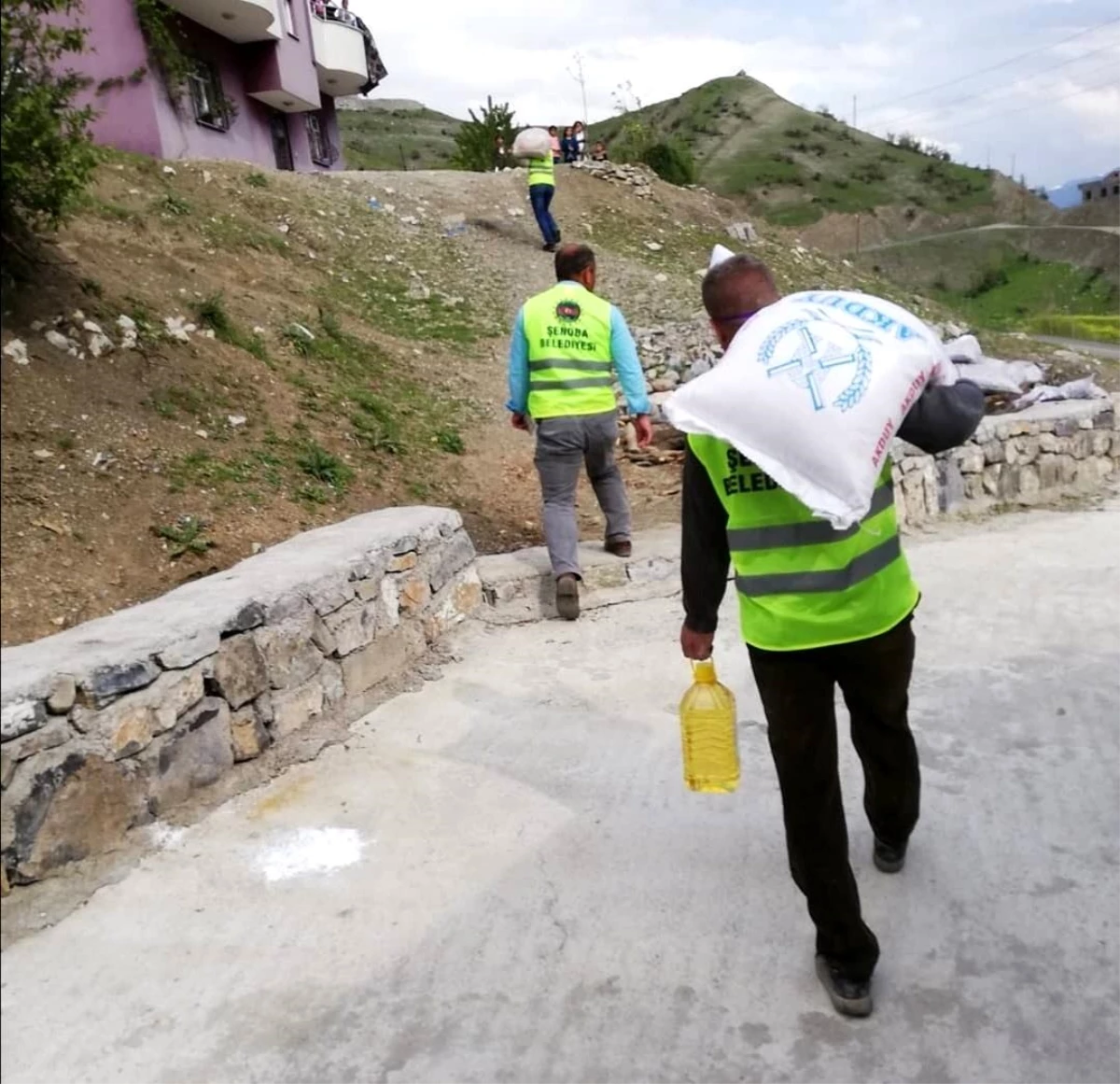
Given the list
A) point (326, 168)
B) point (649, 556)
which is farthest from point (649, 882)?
point (326, 168)

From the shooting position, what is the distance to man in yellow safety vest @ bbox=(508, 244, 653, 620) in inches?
188

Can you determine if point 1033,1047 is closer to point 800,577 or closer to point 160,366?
point 800,577

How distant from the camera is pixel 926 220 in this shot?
54.4 meters

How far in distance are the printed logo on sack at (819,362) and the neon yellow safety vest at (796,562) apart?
0.84 feet

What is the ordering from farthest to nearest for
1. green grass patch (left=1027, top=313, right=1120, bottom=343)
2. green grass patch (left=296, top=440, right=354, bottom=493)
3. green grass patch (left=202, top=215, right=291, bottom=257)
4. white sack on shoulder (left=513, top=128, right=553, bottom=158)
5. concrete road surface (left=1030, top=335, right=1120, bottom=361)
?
green grass patch (left=1027, top=313, right=1120, bottom=343) < concrete road surface (left=1030, top=335, right=1120, bottom=361) < white sack on shoulder (left=513, top=128, right=553, bottom=158) < green grass patch (left=202, top=215, right=291, bottom=257) < green grass patch (left=296, top=440, right=354, bottom=493)

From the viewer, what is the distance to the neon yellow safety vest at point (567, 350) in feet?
15.6

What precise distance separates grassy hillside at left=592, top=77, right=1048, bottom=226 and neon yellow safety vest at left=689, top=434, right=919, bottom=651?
50991 millimetres

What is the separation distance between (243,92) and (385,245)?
7852 millimetres

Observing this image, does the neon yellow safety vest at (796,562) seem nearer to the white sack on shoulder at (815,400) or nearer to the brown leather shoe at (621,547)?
the white sack on shoulder at (815,400)

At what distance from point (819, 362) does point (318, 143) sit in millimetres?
21945

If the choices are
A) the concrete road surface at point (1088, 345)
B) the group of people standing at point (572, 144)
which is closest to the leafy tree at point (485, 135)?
the group of people standing at point (572, 144)

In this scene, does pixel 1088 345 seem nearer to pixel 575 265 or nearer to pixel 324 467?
pixel 575 265

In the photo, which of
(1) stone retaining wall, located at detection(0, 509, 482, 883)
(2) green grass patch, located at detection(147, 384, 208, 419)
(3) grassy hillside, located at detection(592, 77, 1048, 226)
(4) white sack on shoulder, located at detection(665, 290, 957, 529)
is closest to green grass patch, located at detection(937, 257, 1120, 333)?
(3) grassy hillside, located at detection(592, 77, 1048, 226)

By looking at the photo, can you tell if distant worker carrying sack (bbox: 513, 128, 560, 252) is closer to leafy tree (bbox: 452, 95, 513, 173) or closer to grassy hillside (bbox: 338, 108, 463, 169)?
leafy tree (bbox: 452, 95, 513, 173)
